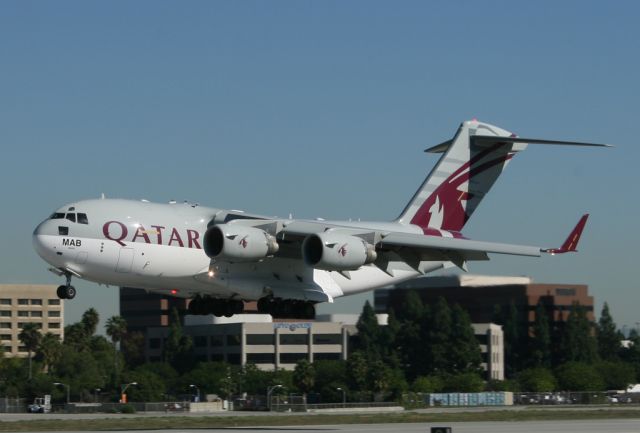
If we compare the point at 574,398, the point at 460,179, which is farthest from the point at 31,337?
the point at 460,179

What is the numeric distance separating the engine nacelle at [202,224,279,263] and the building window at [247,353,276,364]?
81656mm

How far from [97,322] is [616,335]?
57.8 m

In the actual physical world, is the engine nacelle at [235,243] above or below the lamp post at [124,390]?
above

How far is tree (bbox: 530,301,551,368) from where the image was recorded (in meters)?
126

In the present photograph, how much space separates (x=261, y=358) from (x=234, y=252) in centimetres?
8319

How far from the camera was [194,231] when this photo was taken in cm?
3769

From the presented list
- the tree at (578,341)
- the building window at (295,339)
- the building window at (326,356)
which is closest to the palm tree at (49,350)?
the building window at (295,339)

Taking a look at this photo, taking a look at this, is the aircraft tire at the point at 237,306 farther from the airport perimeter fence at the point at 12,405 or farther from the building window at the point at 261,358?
the building window at the point at 261,358

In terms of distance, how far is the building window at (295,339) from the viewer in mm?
120125

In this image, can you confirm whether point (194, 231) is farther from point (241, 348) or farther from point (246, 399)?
point (241, 348)

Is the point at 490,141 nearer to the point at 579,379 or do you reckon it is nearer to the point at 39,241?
the point at 39,241

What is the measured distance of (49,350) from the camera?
121 m

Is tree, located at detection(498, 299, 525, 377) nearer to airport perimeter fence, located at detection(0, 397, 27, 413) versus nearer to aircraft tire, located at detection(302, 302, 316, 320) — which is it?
airport perimeter fence, located at detection(0, 397, 27, 413)

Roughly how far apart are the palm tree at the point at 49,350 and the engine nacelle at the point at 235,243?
85.6 metres
